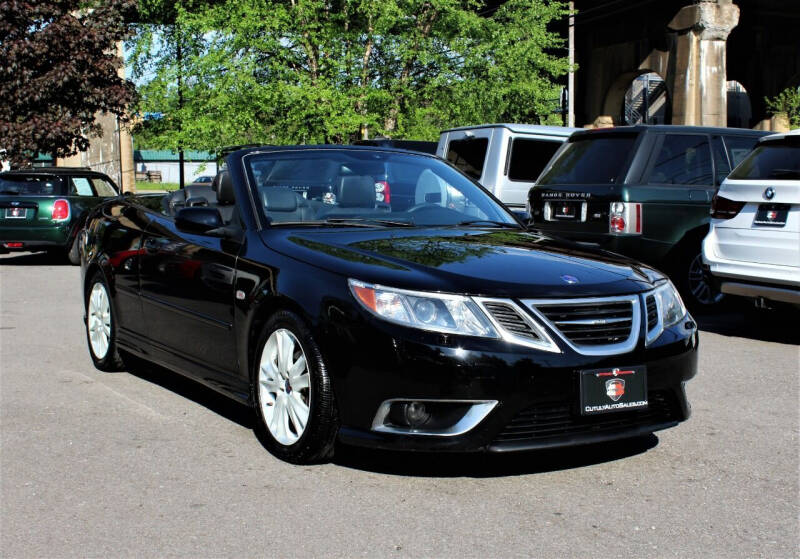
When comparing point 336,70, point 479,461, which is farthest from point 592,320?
point 336,70

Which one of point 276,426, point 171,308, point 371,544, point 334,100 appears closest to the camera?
point 371,544

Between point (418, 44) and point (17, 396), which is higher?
point (418, 44)

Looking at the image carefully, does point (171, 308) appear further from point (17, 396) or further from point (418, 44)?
point (418, 44)

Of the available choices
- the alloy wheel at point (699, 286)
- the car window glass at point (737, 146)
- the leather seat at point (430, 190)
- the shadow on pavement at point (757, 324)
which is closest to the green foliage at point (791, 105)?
the car window glass at point (737, 146)

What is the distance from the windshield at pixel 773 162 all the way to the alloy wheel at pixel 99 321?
511 centimetres

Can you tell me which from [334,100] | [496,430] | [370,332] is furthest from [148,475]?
[334,100]

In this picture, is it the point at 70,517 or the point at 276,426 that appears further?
the point at 276,426

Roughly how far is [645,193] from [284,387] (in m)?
6.02

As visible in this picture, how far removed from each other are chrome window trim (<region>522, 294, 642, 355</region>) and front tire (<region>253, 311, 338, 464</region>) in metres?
0.95

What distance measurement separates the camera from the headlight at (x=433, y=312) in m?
4.25

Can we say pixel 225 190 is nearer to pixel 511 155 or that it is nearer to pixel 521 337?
pixel 521 337

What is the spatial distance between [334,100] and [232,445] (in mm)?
16446

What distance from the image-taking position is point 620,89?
31.8 m

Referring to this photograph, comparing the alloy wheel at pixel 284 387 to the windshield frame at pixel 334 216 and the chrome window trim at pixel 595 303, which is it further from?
the chrome window trim at pixel 595 303
